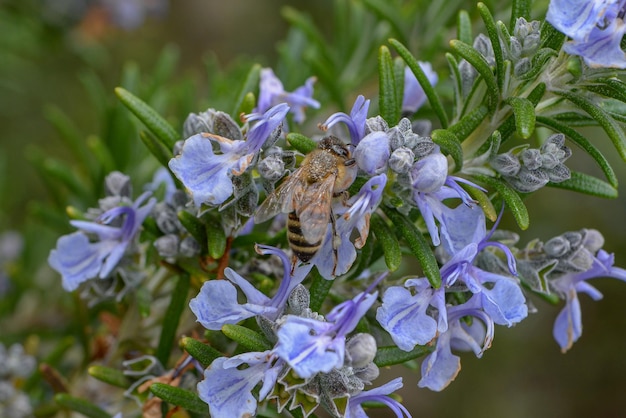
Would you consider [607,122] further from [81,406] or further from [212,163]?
[81,406]

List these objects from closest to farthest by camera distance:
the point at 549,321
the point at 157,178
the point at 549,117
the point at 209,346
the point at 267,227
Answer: the point at 209,346
the point at 549,117
the point at 267,227
the point at 157,178
the point at 549,321

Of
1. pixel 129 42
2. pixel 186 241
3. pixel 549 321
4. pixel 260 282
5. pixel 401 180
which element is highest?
pixel 401 180

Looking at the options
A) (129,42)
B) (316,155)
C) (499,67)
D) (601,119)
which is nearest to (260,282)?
(316,155)

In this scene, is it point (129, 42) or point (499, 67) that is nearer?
point (499, 67)

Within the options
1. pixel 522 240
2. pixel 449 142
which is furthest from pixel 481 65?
pixel 522 240

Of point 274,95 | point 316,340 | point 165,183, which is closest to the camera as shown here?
point 316,340

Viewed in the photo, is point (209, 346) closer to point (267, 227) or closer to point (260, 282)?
point (260, 282)
